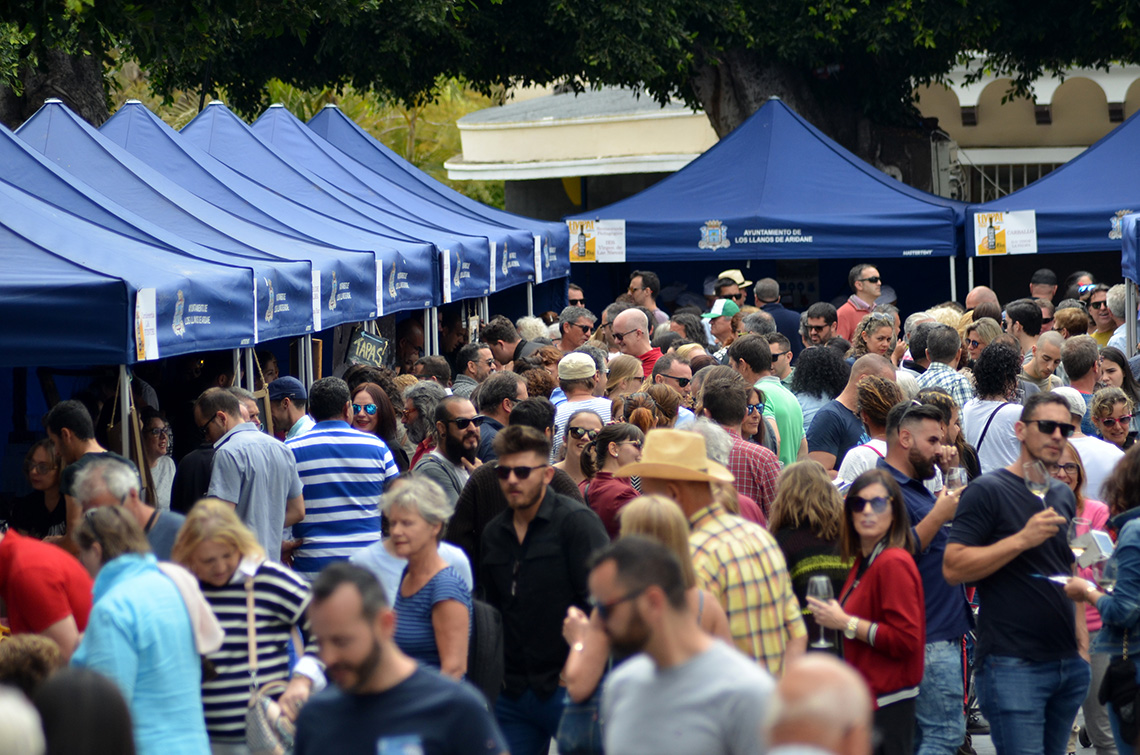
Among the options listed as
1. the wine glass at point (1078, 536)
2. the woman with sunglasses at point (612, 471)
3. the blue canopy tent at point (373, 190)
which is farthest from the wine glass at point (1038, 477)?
the blue canopy tent at point (373, 190)

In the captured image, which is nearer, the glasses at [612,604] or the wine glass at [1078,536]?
the glasses at [612,604]

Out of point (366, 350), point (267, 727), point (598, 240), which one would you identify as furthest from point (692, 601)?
point (598, 240)

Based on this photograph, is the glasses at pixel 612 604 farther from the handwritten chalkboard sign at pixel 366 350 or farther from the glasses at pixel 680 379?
the handwritten chalkboard sign at pixel 366 350

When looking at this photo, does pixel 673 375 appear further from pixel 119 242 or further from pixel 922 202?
pixel 922 202

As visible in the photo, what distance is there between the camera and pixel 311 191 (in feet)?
40.9

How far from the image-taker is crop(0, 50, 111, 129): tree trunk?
1488 cm

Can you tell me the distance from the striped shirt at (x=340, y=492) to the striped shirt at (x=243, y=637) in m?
2.11

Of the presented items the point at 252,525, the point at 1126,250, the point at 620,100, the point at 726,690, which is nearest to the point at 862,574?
the point at 726,690

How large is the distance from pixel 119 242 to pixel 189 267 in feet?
1.30

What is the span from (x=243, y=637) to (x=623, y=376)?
13.0ft

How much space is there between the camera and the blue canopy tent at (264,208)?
10461mm

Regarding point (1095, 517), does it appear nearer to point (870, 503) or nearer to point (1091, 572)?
point (1091, 572)

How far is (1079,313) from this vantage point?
976cm

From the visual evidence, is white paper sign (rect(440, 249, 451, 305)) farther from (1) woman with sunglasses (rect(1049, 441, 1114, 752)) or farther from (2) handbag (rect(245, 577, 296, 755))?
(2) handbag (rect(245, 577, 296, 755))
